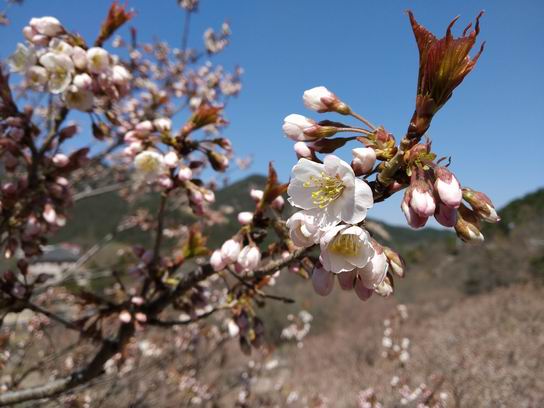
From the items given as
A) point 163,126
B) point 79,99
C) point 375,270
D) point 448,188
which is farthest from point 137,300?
point 448,188

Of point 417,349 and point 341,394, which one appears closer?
point 341,394

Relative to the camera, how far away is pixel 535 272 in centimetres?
1455

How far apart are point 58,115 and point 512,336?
11.4 meters

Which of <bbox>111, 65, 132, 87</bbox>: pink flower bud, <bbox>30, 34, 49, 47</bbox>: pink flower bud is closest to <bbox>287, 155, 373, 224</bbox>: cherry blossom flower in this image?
<bbox>111, 65, 132, 87</bbox>: pink flower bud

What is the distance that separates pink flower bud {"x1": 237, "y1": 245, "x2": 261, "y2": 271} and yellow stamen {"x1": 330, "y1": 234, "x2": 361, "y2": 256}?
41 centimetres

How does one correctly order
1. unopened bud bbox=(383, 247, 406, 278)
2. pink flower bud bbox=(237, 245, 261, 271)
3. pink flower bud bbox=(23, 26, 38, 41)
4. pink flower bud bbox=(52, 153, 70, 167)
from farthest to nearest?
pink flower bud bbox=(52, 153, 70, 167) < pink flower bud bbox=(23, 26, 38, 41) < pink flower bud bbox=(237, 245, 261, 271) < unopened bud bbox=(383, 247, 406, 278)

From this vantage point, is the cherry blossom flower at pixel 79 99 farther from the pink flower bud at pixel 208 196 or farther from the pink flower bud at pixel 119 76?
the pink flower bud at pixel 208 196

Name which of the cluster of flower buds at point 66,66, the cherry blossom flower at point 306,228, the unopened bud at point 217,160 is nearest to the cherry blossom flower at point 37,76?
the cluster of flower buds at point 66,66

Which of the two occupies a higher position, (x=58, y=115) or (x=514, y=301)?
(x=514, y=301)

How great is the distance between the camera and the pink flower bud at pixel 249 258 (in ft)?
4.10

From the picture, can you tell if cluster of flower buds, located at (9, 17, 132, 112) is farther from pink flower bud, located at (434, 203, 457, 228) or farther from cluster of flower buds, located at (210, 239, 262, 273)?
pink flower bud, located at (434, 203, 457, 228)

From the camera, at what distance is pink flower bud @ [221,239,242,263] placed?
1.27 meters

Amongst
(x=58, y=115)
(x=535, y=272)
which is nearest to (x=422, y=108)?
(x=58, y=115)

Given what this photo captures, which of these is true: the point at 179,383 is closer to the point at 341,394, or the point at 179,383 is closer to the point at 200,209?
the point at 341,394
